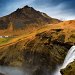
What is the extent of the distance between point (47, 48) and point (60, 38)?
5.37 m

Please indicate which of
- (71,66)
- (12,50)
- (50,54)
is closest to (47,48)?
(50,54)

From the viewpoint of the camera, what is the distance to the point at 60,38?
91875 millimetres

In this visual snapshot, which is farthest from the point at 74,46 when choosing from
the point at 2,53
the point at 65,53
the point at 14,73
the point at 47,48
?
the point at 2,53

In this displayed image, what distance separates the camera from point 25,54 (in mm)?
103375

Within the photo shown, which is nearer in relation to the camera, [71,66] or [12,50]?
[71,66]

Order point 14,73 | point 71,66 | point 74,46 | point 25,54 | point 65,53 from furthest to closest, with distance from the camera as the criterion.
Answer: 1. point 25,54
2. point 14,73
3. point 65,53
4. point 74,46
5. point 71,66

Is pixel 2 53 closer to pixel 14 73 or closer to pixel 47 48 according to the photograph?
pixel 14 73

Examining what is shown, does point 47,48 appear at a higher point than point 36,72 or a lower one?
higher

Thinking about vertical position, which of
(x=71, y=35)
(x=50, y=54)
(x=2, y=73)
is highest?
(x=71, y=35)

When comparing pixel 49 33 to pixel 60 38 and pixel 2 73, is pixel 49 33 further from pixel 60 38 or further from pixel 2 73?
pixel 2 73

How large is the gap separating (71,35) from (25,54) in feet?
66.8

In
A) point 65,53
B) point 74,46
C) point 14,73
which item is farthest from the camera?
point 14,73

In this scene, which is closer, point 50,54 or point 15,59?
point 50,54

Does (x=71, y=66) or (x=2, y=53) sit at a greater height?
(x=71, y=66)
